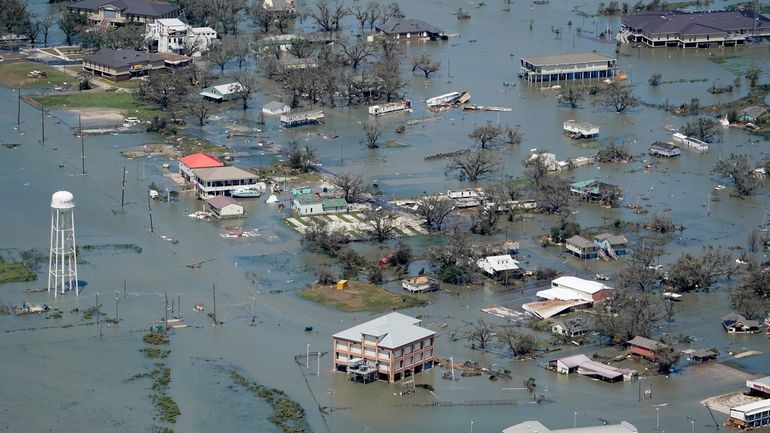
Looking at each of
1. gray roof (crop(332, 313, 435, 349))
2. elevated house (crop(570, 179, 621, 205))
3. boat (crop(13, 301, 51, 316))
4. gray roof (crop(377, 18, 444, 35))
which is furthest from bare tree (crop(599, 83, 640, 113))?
boat (crop(13, 301, 51, 316))

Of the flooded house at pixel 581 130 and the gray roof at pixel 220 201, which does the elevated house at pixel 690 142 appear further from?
the gray roof at pixel 220 201

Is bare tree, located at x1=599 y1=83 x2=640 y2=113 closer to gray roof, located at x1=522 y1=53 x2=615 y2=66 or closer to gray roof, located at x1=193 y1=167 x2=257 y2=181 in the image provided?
gray roof, located at x1=522 y1=53 x2=615 y2=66

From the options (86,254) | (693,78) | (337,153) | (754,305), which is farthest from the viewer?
(693,78)

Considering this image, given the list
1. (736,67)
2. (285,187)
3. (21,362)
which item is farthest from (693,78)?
(21,362)

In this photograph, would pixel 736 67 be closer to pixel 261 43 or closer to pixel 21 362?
pixel 261 43

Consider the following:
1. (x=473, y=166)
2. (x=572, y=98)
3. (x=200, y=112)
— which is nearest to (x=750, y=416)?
(x=473, y=166)

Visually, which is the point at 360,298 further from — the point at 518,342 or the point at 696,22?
the point at 696,22
